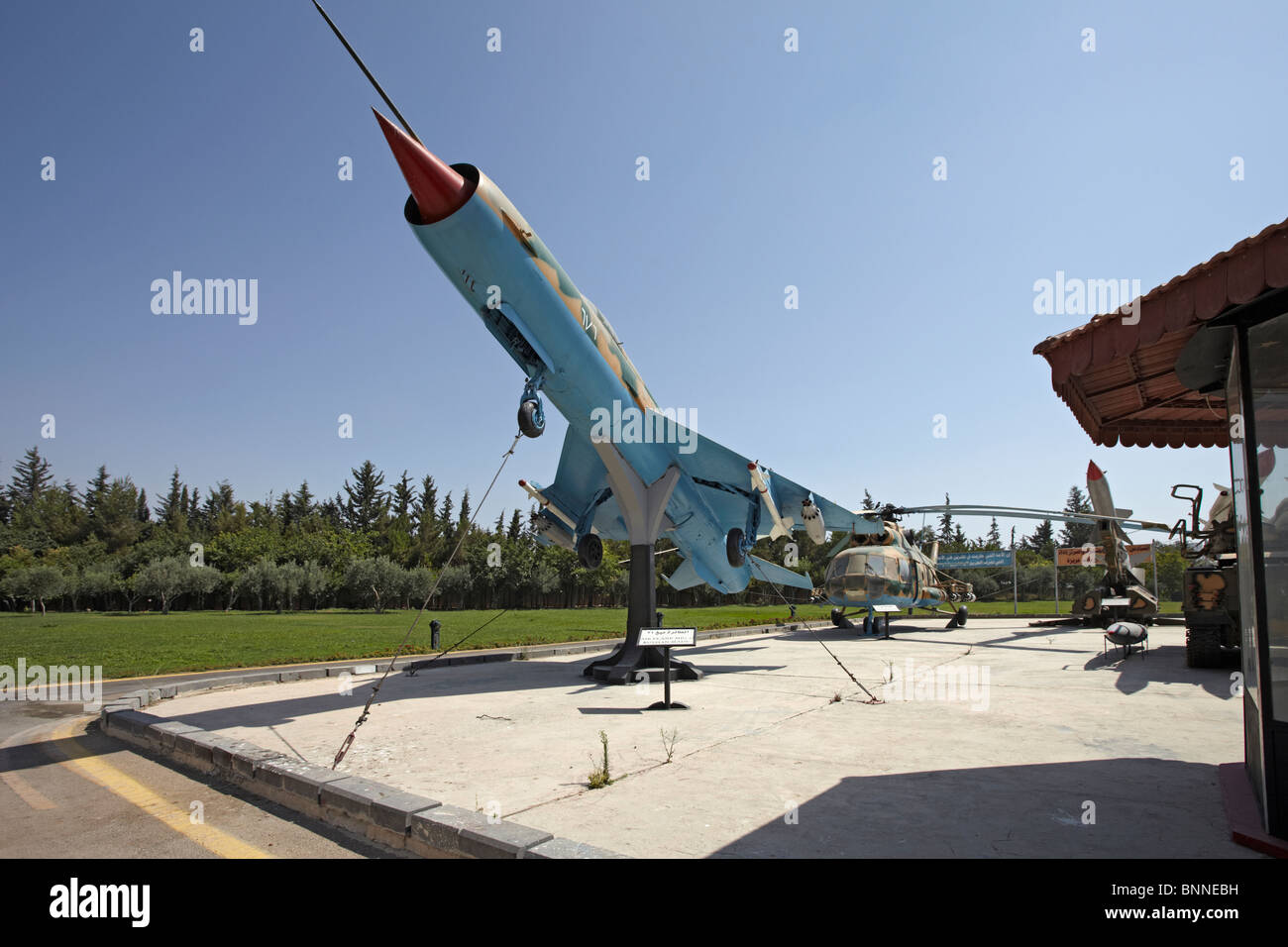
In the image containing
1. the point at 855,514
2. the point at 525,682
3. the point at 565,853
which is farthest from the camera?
the point at 855,514

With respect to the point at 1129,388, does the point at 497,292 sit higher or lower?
higher

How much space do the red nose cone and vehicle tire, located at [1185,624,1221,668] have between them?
15235 millimetres

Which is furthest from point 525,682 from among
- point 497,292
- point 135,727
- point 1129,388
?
point 1129,388

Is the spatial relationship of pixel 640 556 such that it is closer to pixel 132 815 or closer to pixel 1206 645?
pixel 132 815

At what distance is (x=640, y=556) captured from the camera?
567 inches

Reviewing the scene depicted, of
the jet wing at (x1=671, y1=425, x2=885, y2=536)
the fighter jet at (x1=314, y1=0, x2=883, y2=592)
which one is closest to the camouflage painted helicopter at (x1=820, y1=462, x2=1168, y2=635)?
the fighter jet at (x1=314, y1=0, x2=883, y2=592)

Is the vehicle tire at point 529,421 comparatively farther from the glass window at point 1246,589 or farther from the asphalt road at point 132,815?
the glass window at point 1246,589

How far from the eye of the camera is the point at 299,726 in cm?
853

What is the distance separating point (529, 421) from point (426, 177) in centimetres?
365

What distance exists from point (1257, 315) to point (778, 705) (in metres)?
7.50

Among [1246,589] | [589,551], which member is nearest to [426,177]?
[589,551]

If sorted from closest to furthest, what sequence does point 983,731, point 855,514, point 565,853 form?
point 565,853 → point 983,731 → point 855,514

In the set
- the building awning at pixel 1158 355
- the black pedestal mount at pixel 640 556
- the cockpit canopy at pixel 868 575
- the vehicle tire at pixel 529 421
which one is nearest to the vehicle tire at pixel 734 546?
the black pedestal mount at pixel 640 556

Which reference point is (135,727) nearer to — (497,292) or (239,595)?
(497,292)
